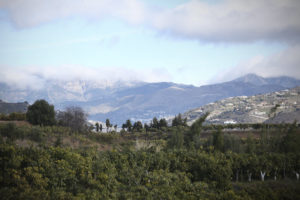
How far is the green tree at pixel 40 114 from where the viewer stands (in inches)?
2475

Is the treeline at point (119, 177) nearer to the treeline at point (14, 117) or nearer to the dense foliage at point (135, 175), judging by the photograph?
the dense foliage at point (135, 175)

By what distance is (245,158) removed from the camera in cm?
2794

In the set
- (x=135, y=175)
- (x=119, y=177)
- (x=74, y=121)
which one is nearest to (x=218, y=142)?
(x=135, y=175)

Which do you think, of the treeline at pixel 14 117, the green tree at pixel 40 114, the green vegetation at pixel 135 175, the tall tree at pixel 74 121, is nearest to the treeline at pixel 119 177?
the green vegetation at pixel 135 175

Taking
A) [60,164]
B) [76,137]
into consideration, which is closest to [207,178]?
[60,164]

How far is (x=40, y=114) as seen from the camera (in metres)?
63.1

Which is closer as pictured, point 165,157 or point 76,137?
point 165,157

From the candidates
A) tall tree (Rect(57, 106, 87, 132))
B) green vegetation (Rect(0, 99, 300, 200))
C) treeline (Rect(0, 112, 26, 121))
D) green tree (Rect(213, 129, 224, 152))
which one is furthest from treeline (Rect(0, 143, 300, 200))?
treeline (Rect(0, 112, 26, 121))

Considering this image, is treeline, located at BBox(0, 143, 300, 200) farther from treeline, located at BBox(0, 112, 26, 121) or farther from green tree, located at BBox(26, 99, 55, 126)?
treeline, located at BBox(0, 112, 26, 121)

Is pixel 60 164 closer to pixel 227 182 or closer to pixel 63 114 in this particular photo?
pixel 227 182

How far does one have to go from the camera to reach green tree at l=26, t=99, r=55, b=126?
206ft

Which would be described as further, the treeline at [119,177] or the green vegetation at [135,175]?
the green vegetation at [135,175]

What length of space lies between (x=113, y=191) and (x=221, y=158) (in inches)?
569

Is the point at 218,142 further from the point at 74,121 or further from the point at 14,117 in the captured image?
the point at 14,117
